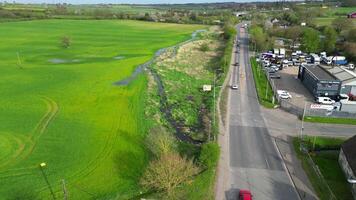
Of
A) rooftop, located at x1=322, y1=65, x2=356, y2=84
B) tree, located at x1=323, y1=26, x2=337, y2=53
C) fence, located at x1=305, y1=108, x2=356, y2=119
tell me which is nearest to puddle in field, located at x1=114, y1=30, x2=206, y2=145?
fence, located at x1=305, y1=108, x2=356, y2=119

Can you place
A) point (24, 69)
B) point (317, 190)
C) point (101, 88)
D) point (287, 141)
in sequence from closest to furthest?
point (317, 190)
point (287, 141)
point (101, 88)
point (24, 69)

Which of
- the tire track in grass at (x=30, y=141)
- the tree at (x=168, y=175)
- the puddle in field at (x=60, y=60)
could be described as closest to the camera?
the tree at (x=168, y=175)

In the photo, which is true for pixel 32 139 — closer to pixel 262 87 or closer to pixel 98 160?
pixel 98 160

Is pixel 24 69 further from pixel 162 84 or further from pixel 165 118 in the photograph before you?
pixel 165 118

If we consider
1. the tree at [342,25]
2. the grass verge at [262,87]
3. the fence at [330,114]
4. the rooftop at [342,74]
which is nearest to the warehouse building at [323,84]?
the rooftop at [342,74]

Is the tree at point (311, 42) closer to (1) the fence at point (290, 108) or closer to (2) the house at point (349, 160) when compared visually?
(1) the fence at point (290, 108)

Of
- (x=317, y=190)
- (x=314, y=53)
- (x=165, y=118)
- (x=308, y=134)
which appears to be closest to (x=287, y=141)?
(x=308, y=134)
